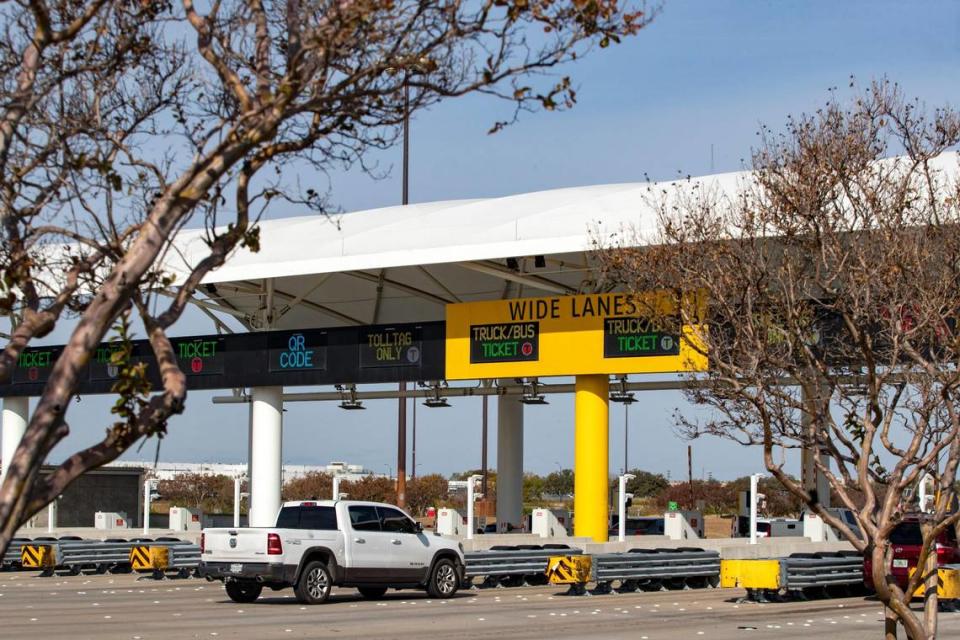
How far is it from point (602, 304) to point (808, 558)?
6.23 metres

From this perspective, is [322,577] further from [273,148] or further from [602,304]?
[273,148]

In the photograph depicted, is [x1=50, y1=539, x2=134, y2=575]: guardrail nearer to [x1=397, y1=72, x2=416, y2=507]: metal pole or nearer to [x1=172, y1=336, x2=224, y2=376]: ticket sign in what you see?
[x1=172, y1=336, x2=224, y2=376]: ticket sign

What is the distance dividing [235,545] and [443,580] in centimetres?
380

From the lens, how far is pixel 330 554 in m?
22.6

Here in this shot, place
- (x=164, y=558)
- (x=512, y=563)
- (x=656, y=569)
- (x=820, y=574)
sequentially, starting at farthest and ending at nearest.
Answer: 1. (x=164, y=558)
2. (x=512, y=563)
3. (x=656, y=569)
4. (x=820, y=574)

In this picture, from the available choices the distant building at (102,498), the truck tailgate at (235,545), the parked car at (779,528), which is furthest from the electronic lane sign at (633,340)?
the distant building at (102,498)

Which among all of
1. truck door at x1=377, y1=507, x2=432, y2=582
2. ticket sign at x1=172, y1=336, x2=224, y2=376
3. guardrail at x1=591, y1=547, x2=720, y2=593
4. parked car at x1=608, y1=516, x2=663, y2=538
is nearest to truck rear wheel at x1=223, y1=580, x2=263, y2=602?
truck door at x1=377, y1=507, x2=432, y2=582

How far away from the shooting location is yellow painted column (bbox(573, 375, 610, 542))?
94.1 ft

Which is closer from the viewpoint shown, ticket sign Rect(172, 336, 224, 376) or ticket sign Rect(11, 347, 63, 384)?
ticket sign Rect(172, 336, 224, 376)

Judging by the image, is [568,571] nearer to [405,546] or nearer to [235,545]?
[405,546]

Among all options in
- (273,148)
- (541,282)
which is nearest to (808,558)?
(541,282)

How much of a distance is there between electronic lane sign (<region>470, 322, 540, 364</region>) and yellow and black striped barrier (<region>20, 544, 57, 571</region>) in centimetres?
962

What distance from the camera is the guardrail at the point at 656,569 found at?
25281 millimetres

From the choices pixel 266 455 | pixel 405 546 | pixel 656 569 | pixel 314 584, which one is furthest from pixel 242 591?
pixel 266 455
